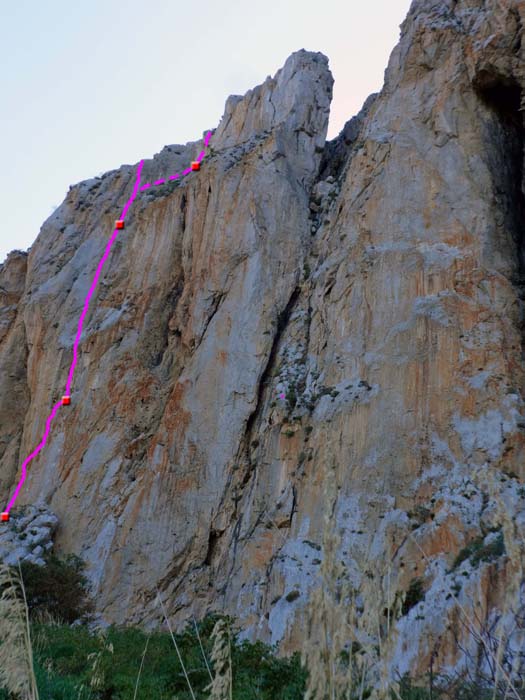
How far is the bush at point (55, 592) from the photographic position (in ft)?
59.3

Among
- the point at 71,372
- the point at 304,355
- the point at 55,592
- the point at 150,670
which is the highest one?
the point at 71,372

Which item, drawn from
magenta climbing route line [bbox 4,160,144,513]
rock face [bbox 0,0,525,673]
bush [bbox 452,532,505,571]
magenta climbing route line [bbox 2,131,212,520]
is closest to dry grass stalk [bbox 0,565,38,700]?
rock face [bbox 0,0,525,673]

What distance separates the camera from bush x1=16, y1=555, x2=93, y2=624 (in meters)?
18.1

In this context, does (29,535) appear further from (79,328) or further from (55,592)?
(79,328)

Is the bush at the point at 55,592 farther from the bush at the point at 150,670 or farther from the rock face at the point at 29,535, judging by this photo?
the bush at the point at 150,670

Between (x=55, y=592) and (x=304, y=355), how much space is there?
1024 centimetres

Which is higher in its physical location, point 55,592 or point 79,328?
point 79,328

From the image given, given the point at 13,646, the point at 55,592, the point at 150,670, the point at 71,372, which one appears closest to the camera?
the point at 13,646

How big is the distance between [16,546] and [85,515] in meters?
2.53

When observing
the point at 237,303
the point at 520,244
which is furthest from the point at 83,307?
the point at 520,244

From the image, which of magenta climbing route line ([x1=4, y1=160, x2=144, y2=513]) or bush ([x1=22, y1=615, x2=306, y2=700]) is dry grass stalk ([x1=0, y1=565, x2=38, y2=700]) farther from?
magenta climbing route line ([x1=4, y1=160, x2=144, y2=513])

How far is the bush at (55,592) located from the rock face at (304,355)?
1615 millimetres

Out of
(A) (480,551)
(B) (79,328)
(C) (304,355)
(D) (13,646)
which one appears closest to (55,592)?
(C) (304,355)

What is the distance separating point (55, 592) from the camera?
61.2ft
